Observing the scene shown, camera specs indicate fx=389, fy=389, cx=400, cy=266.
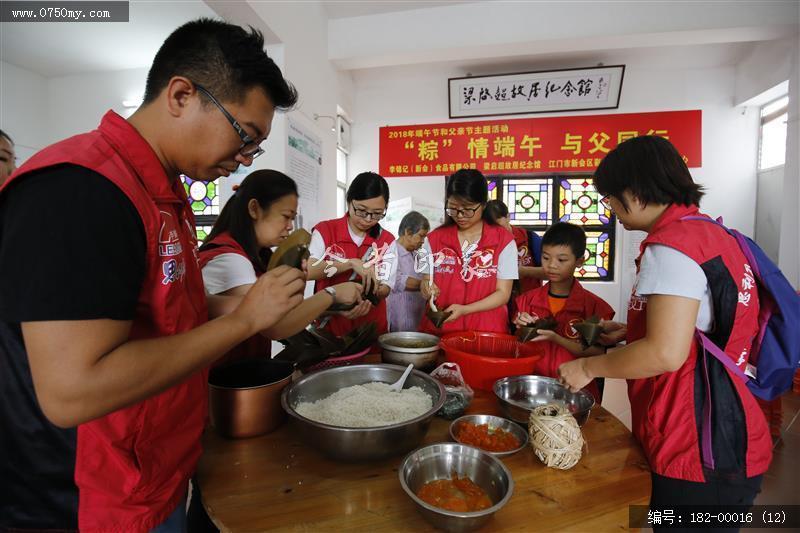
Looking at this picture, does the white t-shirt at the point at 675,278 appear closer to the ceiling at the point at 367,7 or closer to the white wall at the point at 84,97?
the ceiling at the point at 367,7

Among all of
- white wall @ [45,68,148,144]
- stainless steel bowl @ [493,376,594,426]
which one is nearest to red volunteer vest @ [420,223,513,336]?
stainless steel bowl @ [493,376,594,426]

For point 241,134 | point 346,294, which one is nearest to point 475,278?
point 346,294

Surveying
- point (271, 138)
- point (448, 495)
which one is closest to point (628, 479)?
point (448, 495)

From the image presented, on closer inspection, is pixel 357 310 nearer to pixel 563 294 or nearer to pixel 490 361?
pixel 490 361

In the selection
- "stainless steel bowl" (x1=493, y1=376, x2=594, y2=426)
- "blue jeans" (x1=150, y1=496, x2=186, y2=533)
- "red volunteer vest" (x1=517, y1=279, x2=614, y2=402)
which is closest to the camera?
"blue jeans" (x1=150, y1=496, x2=186, y2=533)

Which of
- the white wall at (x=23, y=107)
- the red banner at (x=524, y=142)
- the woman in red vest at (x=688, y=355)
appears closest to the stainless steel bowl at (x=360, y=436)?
the woman in red vest at (x=688, y=355)

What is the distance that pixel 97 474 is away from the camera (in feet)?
2.44

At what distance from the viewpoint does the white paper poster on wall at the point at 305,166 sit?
127 inches

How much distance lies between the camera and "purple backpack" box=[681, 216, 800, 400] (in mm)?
1097

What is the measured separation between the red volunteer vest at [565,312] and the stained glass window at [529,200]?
11.7 feet

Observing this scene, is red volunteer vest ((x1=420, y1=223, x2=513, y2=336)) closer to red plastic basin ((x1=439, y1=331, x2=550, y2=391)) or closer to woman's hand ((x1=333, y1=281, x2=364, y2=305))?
red plastic basin ((x1=439, y1=331, x2=550, y2=391))

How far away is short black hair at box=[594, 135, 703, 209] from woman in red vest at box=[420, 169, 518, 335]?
1.03 m

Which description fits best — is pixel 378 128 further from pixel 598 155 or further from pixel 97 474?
pixel 97 474

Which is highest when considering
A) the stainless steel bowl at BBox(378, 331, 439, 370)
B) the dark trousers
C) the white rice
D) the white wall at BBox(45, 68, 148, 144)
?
the white wall at BBox(45, 68, 148, 144)
